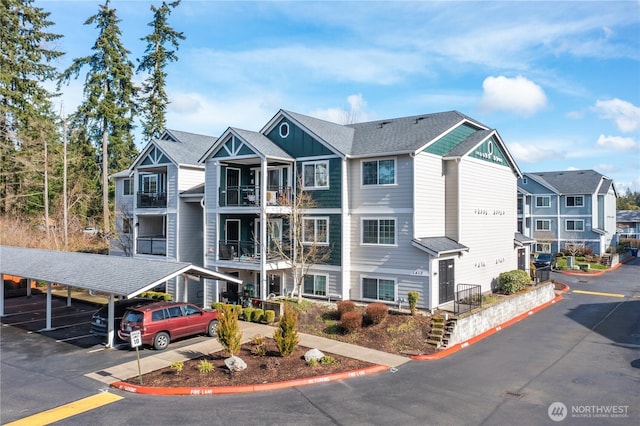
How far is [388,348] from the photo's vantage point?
1822 cm

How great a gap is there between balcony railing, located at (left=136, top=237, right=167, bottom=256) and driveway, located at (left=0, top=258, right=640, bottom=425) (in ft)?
34.1

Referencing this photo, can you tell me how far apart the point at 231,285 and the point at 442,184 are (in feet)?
43.9

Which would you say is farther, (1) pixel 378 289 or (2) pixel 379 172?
(2) pixel 379 172

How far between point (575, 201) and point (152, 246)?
4644 cm

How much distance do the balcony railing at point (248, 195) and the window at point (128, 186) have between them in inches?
523

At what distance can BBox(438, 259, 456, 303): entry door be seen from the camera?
22.8 m

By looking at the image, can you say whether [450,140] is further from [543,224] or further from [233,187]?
[543,224]

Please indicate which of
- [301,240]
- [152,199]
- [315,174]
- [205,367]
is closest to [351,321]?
[301,240]

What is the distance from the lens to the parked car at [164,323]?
17581mm

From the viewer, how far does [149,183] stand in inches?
1265

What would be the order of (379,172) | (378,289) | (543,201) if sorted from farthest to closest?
(543,201) → (379,172) → (378,289)

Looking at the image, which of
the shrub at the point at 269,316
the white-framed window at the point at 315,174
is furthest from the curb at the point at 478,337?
the white-framed window at the point at 315,174

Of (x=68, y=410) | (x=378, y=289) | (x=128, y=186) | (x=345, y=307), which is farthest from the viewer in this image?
(x=128, y=186)

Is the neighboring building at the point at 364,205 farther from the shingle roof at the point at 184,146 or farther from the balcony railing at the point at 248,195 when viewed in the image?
the shingle roof at the point at 184,146
